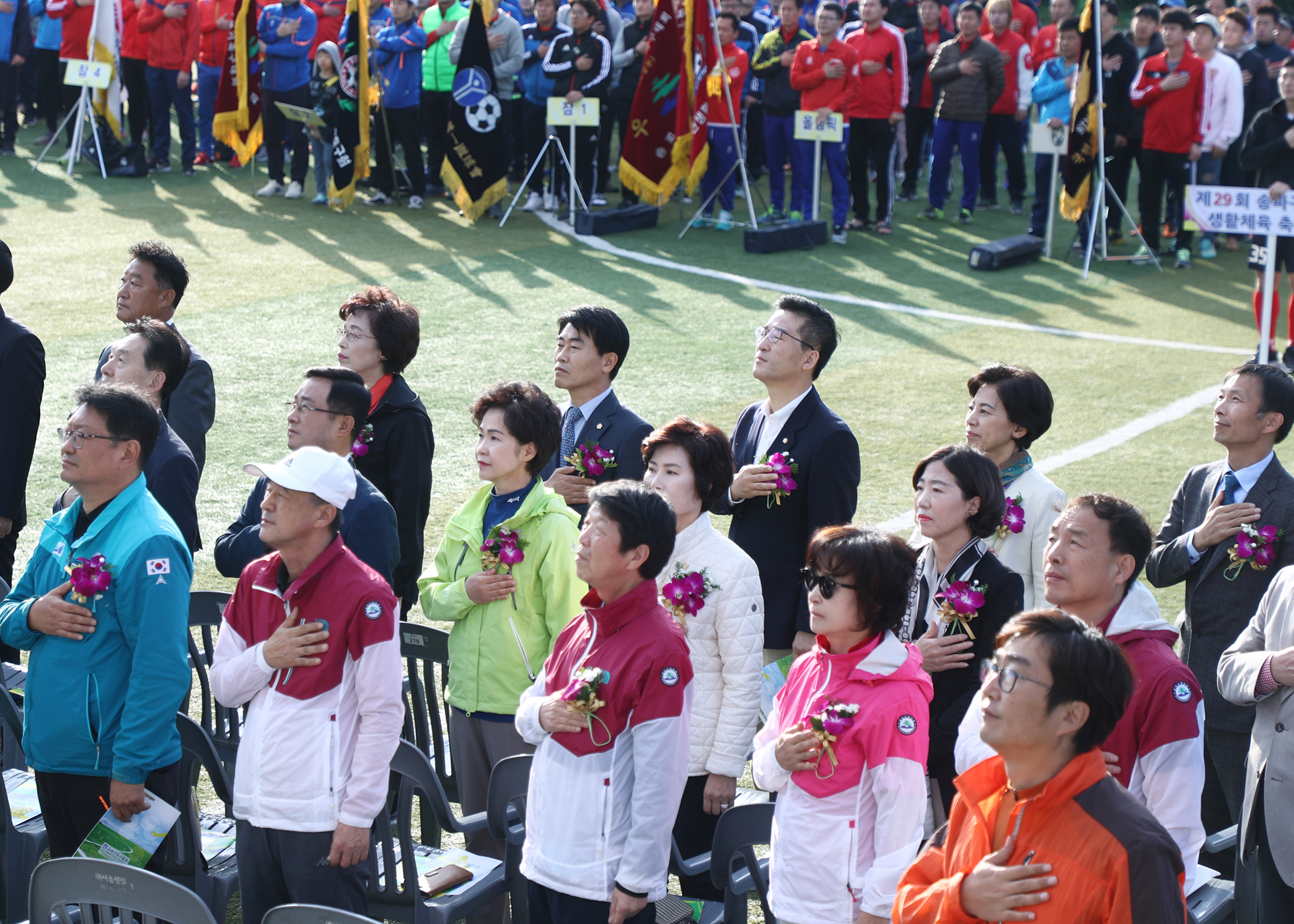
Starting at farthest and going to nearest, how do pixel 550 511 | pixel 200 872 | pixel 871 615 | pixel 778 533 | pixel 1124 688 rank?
pixel 778 533
pixel 550 511
pixel 200 872
pixel 871 615
pixel 1124 688

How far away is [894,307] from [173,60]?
9702 mm

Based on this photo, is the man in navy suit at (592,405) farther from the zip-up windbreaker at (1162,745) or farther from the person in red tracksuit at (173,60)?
the person in red tracksuit at (173,60)

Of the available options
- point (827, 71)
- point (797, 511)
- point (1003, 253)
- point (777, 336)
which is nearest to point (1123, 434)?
point (1003, 253)

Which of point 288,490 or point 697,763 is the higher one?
point 288,490

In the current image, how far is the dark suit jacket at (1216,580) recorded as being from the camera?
4.85 metres

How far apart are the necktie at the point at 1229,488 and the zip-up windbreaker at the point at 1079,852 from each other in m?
2.50

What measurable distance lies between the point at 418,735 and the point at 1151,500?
572 cm

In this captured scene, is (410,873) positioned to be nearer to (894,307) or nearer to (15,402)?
(15,402)

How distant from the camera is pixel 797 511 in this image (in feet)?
16.6

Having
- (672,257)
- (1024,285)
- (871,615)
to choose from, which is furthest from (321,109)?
(871,615)

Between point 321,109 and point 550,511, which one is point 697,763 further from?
point 321,109

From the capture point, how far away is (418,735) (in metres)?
4.82

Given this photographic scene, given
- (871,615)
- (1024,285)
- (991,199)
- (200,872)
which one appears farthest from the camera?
(991,199)

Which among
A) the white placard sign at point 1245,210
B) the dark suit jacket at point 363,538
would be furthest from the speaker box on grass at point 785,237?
the dark suit jacket at point 363,538
